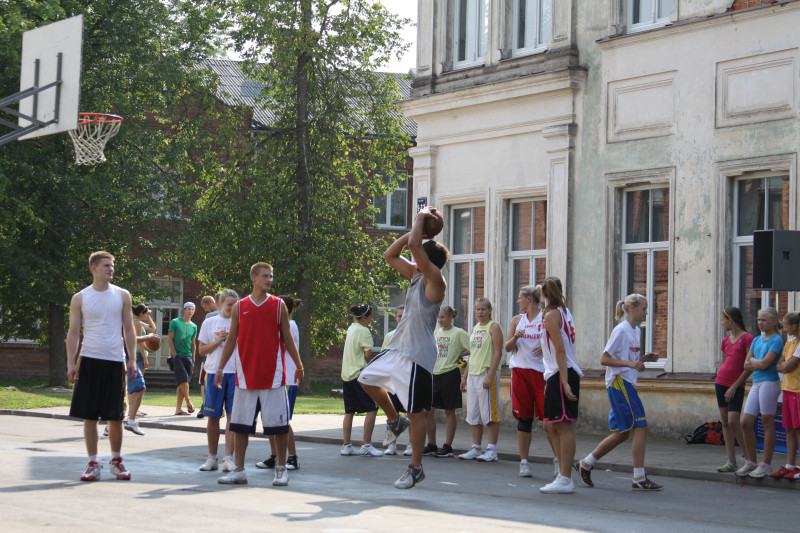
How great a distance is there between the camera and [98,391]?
11375 millimetres

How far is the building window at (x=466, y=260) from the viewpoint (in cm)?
2248

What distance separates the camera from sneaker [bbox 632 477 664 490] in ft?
39.4

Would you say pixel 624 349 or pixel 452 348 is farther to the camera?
pixel 452 348

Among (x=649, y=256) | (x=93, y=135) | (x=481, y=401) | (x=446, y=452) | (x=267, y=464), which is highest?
(x=93, y=135)

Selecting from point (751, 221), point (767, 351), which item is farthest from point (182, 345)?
point (767, 351)

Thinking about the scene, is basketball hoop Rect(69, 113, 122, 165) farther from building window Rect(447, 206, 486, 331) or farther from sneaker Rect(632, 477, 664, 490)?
sneaker Rect(632, 477, 664, 490)

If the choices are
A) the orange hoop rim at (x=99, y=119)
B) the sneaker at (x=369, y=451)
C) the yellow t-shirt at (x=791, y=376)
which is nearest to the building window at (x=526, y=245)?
the sneaker at (x=369, y=451)

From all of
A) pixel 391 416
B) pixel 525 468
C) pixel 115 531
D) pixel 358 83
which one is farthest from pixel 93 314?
pixel 358 83

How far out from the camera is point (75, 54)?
742 inches

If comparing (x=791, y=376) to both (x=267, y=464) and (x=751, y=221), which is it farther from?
(x=267, y=464)

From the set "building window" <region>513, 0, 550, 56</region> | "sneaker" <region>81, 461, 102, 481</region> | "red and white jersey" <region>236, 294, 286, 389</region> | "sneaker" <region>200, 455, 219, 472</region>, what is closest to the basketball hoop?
"building window" <region>513, 0, 550, 56</region>

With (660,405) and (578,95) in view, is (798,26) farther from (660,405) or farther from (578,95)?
(660,405)

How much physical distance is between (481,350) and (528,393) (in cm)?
252

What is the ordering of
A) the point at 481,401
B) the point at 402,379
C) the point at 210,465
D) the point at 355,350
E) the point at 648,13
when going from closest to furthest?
1. the point at 402,379
2. the point at 210,465
3. the point at 481,401
4. the point at 355,350
5. the point at 648,13
